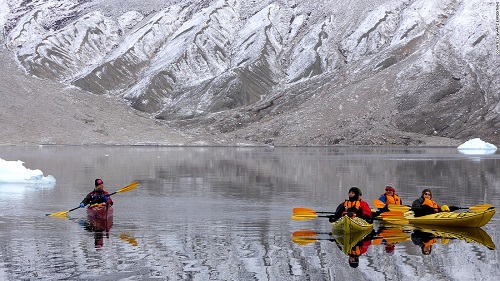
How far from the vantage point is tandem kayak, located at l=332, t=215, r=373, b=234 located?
28109mm

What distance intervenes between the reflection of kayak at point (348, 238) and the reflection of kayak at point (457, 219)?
3.06 meters

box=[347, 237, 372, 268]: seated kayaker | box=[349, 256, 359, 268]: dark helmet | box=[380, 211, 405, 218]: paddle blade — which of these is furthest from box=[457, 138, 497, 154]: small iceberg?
box=[349, 256, 359, 268]: dark helmet

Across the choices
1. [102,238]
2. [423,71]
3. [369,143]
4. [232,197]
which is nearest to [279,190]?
[232,197]

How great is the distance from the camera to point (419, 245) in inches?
1033

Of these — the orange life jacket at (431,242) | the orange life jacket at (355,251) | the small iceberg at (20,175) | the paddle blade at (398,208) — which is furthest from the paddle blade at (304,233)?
the small iceberg at (20,175)

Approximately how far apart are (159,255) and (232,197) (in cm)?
2156

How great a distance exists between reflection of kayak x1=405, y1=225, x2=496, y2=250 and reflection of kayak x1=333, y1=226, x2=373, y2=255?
2.63 m

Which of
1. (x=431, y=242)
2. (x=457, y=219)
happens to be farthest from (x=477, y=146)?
(x=431, y=242)

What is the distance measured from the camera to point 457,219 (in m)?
30.6

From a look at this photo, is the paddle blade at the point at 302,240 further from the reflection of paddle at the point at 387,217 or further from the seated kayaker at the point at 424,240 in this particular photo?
the seated kayaker at the point at 424,240

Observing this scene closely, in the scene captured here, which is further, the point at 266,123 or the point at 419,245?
the point at 266,123

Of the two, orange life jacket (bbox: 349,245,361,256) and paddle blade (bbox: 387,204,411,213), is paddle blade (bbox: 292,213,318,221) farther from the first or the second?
orange life jacket (bbox: 349,245,361,256)

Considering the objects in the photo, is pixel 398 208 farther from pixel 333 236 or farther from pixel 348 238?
pixel 348 238

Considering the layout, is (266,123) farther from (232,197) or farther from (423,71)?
(232,197)
